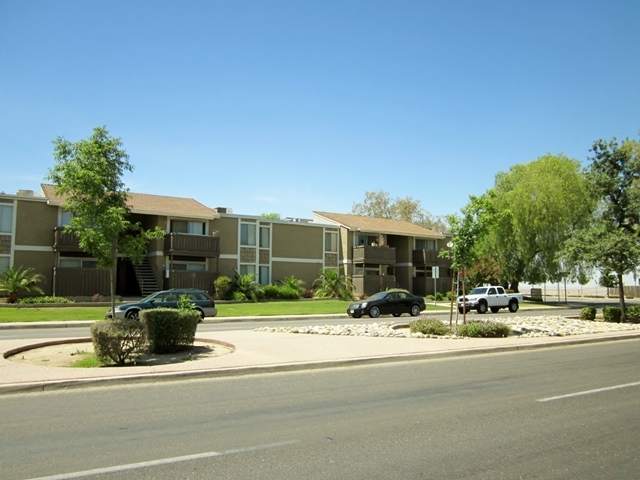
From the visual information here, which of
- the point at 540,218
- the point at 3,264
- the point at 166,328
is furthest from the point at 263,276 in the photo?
the point at 166,328

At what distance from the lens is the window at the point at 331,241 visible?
46.3m

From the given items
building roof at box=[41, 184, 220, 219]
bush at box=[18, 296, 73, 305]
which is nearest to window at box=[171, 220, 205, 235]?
building roof at box=[41, 184, 220, 219]

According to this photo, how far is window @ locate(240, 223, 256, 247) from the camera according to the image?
41938 millimetres

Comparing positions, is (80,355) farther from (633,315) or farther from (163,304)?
(633,315)

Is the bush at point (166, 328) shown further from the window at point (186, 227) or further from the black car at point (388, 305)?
the window at point (186, 227)

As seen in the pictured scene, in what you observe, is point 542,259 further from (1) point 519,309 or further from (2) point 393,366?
(2) point 393,366

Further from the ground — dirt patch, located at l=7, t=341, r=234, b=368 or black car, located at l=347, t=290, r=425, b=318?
black car, located at l=347, t=290, r=425, b=318

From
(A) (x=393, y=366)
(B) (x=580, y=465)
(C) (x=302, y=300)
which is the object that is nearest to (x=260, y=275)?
(C) (x=302, y=300)

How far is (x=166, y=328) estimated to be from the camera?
12.9m

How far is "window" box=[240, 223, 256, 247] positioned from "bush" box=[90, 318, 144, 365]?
30.0 m

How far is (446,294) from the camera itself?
49.7m

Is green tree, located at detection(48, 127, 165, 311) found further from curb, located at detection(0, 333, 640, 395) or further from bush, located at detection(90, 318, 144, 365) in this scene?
curb, located at detection(0, 333, 640, 395)

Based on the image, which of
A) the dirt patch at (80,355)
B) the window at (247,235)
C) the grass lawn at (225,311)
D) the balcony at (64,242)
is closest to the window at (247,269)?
the window at (247,235)

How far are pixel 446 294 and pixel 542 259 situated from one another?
8547mm
